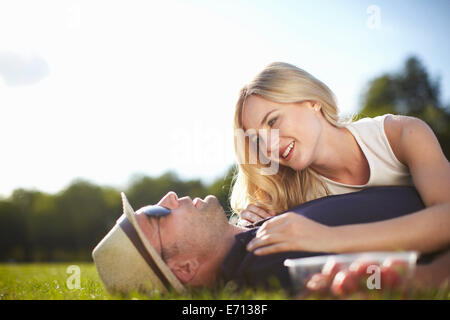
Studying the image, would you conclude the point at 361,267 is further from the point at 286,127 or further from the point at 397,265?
the point at 286,127

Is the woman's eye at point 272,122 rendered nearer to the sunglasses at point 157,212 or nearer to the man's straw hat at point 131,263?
the sunglasses at point 157,212

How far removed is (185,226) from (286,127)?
5.87ft

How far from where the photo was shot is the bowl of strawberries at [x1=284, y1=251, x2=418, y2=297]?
2.79 meters

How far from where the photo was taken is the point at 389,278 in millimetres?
2816

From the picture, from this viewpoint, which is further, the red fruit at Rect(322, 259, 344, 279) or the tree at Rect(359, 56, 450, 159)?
the tree at Rect(359, 56, 450, 159)

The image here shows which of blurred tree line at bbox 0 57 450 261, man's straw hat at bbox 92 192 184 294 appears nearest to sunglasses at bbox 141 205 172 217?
man's straw hat at bbox 92 192 184 294

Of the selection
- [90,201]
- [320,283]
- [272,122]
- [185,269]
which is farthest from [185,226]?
[90,201]

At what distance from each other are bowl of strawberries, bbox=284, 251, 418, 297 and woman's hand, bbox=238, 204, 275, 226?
1.75 metres

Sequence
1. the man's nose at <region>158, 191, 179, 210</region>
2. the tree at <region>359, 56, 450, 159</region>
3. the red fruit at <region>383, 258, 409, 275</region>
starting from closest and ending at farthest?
the red fruit at <region>383, 258, 409, 275</region> < the man's nose at <region>158, 191, 179, 210</region> < the tree at <region>359, 56, 450, 159</region>

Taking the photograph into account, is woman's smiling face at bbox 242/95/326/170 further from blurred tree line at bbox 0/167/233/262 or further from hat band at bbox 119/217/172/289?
blurred tree line at bbox 0/167/233/262

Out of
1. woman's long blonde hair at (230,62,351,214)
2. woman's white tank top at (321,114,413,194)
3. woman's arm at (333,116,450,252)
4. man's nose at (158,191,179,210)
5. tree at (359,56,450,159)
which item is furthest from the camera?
tree at (359,56,450,159)
